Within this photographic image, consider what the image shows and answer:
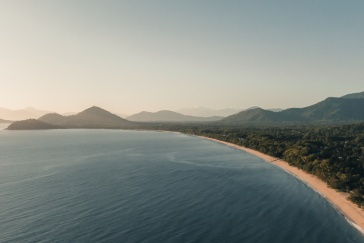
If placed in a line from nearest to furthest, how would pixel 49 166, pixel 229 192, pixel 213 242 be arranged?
pixel 213 242 → pixel 229 192 → pixel 49 166

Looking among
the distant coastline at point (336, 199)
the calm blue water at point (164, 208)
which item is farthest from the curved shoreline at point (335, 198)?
the calm blue water at point (164, 208)

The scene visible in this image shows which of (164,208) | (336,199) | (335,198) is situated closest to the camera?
(164,208)

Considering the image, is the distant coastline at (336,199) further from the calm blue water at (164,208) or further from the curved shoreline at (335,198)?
→ the calm blue water at (164,208)

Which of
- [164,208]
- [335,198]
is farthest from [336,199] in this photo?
Result: [164,208]

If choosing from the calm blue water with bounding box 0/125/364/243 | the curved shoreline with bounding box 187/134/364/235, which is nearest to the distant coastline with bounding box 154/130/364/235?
the curved shoreline with bounding box 187/134/364/235

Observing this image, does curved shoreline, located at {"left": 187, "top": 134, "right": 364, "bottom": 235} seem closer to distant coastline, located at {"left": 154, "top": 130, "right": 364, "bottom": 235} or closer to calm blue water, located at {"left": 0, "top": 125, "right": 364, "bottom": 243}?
distant coastline, located at {"left": 154, "top": 130, "right": 364, "bottom": 235}

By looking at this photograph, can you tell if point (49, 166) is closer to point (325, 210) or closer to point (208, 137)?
point (325, 210)

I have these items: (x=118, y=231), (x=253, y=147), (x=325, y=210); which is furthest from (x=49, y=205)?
(x=253, y=147)

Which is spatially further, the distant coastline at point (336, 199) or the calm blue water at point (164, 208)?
the distant coastline at point (336, 199)

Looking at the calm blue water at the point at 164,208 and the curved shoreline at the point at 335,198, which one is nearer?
the calm blue water at the point at 164,208

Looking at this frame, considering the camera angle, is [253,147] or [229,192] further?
[253,147]

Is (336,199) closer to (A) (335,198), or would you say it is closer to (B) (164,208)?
(A) (335,198)
